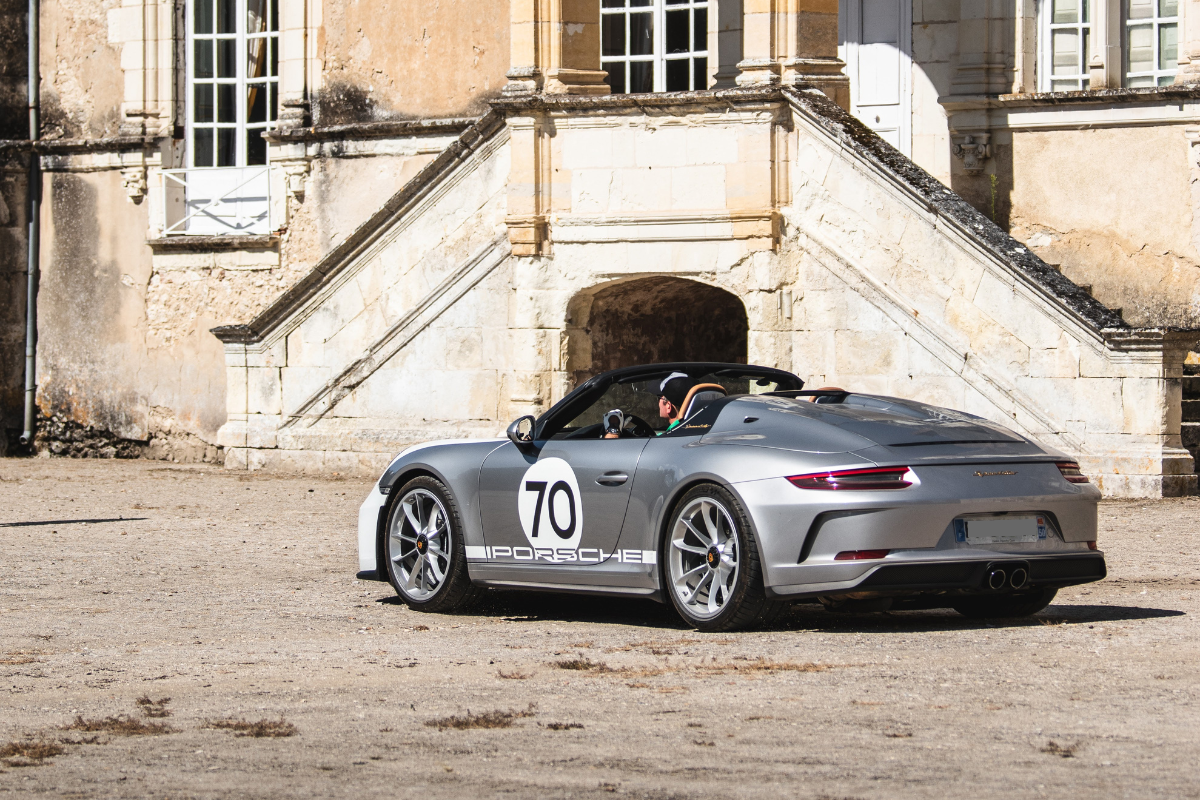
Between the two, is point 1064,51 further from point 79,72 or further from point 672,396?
point 79,72

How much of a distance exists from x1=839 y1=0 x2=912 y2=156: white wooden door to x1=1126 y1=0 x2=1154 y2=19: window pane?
7.33 feet

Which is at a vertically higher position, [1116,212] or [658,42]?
[658,42]

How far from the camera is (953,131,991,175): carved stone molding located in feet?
62.2

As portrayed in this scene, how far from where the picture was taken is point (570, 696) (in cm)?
645

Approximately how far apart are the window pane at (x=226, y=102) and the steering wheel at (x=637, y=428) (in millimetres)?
14448

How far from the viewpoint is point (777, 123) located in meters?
16.5

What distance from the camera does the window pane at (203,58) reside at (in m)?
22.5

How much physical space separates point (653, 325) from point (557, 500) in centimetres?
1030

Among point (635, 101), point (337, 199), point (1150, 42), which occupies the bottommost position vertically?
point (337, 199)

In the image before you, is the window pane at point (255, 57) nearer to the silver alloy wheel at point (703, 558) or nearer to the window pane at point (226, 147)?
the window pane at point (226, 147)

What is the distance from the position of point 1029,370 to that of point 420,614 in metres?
7.49

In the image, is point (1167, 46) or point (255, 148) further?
point (255, 148)

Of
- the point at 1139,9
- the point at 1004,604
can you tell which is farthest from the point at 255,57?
the point at 1004,604

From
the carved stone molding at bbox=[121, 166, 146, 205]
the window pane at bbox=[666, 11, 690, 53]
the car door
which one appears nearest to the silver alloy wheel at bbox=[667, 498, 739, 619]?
the car door
